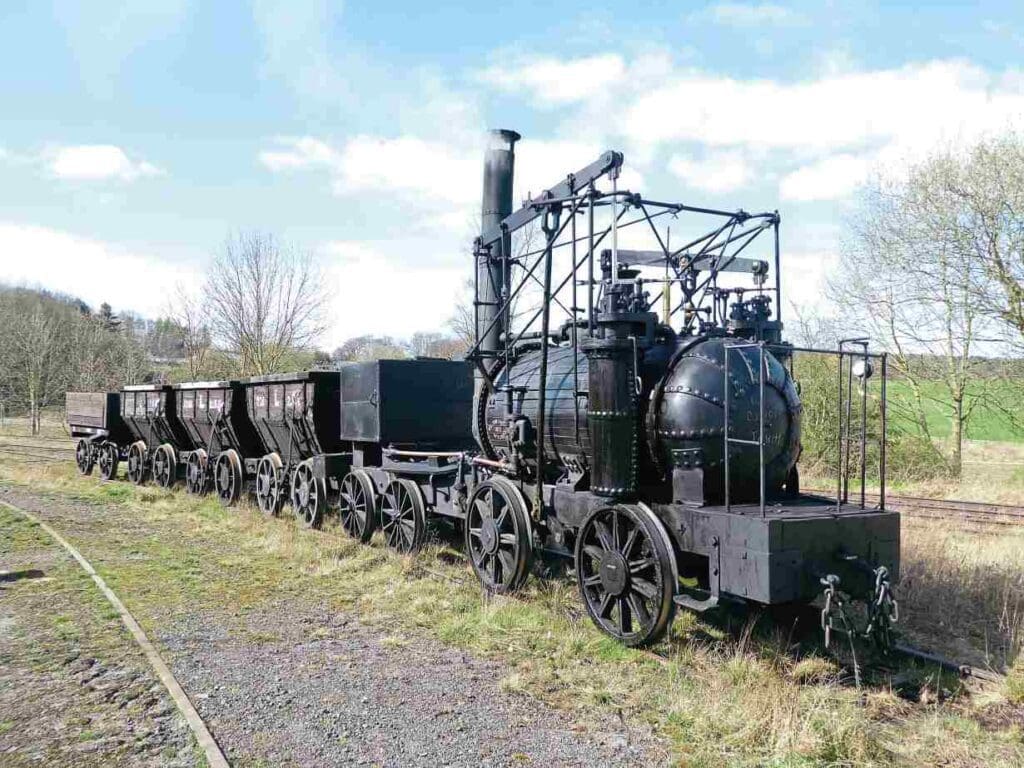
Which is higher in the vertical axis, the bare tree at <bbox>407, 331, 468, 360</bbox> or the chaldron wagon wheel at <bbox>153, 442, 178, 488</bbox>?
the bare tree at <bbox>407, 331, 468, 360</bbox>

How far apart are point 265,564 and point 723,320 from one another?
604 cm

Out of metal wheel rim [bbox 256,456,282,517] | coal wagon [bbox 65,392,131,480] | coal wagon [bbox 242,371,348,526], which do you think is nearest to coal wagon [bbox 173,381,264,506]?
metal wheel rim [bbox 256,456,282,517]

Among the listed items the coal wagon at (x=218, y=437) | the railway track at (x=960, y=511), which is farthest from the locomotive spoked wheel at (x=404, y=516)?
the railway track at (x=960, y=511)

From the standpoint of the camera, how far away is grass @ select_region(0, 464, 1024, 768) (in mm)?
4465

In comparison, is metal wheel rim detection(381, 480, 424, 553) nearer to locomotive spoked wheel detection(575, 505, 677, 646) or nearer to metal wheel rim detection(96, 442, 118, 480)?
locomotive spoked wheel detection(575, 505, 677, 646)

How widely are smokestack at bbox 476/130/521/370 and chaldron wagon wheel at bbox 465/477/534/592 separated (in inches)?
79.5

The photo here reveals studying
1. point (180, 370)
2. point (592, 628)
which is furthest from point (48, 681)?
point (180, 370)

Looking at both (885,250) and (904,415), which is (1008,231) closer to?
(885,250)

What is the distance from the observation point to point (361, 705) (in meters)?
5.09

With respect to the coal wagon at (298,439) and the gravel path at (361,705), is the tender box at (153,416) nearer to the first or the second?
the coal wagon at (298,439)

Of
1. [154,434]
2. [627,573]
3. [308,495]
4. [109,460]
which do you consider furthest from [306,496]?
[109,460]

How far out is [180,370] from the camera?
115ft

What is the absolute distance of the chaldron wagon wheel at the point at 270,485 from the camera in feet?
44.3

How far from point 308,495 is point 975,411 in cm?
1470
